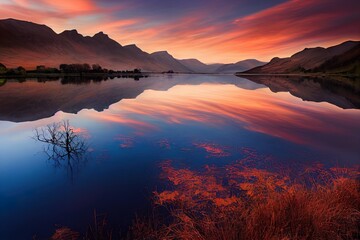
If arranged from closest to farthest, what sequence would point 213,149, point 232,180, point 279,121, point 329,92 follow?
1. point 232,180
2. point 213,149
3. point 279,121
4. point 329,92

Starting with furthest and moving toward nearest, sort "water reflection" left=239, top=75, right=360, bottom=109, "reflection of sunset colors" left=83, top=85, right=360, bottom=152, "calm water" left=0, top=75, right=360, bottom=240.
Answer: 1. "water reflection" left=239, top=75, right=360, bottom=109
2. "reflection of sunset colors" left=83, top=85, right=360, bottom=152
3. "calm water" left=0, top=75, right=360, bottom=240

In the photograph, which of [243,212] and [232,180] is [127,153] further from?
[243,212]

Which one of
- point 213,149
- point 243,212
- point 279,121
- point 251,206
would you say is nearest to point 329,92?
point 279,121

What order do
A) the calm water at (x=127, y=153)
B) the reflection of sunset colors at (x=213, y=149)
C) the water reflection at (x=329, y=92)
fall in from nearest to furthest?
the calm water at (x=127, y=153), the reflection of sunset colors at (x=213, y=149), the water reflection at (x=329, y=92)

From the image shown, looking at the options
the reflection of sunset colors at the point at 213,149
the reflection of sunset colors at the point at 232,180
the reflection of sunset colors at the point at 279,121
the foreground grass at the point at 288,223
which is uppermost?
the foreground grass at the point at 288,223

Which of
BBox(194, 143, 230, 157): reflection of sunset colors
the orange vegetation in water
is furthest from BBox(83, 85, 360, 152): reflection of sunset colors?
the orange vegetation in water

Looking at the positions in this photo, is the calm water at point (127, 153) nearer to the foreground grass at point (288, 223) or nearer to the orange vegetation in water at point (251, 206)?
the orange vegetation in water at point (251, 206)

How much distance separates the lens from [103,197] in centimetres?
1166

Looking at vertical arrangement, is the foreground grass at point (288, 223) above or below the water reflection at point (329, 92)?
above

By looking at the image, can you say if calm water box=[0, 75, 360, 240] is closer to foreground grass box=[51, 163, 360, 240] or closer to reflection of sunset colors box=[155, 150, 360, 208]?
Answer: reflection of sunset colors box=[155, 150, 360, 208]

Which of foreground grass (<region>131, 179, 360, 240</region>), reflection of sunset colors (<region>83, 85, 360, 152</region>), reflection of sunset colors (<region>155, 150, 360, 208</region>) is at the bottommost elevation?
reflection of sunset colors (<region>83, 85, 360, 152</region>)

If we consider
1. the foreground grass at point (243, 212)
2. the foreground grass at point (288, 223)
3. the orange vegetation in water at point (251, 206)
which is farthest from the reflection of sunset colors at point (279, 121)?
the foreground grass at point (288, 223)

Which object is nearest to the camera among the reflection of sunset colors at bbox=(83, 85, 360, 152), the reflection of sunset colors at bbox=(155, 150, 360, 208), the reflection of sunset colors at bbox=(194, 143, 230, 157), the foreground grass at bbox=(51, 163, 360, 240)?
the foreground grass at bbox=(51, 163, 360, 240)

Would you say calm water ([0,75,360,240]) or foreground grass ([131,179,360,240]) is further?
calm water ([0,75,360,240])
